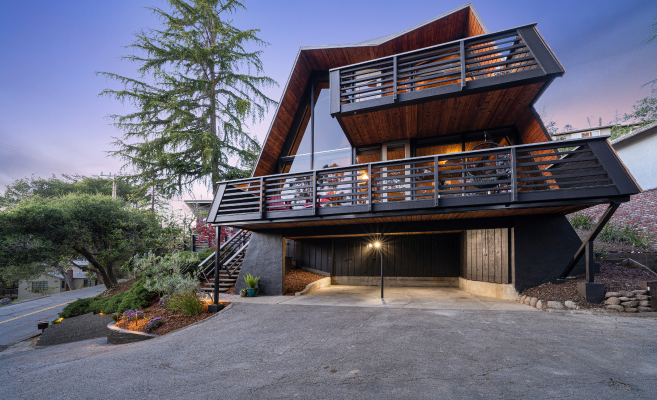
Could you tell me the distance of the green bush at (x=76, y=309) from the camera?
1019cm

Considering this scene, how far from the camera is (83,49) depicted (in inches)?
867

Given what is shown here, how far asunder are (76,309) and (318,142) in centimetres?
1123

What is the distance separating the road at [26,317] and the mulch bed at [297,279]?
9.40 metres

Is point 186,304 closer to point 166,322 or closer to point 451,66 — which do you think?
point 166,322

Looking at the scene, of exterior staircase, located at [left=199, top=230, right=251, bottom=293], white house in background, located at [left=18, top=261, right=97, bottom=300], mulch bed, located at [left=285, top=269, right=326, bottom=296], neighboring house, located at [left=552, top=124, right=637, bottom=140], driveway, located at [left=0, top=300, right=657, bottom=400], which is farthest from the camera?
white house in background, located at [left=18, top=261, right=97, bottom=300]

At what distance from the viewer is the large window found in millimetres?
10133

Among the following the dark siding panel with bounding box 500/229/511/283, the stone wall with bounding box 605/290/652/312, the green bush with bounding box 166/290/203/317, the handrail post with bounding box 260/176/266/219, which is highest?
the handrail post with bounding box 260/176/266/219

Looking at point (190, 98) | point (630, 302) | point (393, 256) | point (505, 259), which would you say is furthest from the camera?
point (190, 98)

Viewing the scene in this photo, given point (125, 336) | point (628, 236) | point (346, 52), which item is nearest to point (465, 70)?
point (346, 52)

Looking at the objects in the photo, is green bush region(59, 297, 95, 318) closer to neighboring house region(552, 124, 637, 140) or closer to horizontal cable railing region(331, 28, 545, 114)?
horizontal cable railing region(331, 28, 545, 114)

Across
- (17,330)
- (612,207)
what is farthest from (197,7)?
(612,207)

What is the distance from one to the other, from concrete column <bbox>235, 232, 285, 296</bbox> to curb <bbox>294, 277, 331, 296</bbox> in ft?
2.46

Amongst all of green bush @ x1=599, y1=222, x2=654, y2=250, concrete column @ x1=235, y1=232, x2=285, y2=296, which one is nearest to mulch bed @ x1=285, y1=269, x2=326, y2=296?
concrete column @ x1=235, y1=232, x2=285, y2=296

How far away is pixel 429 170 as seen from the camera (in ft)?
28.3
